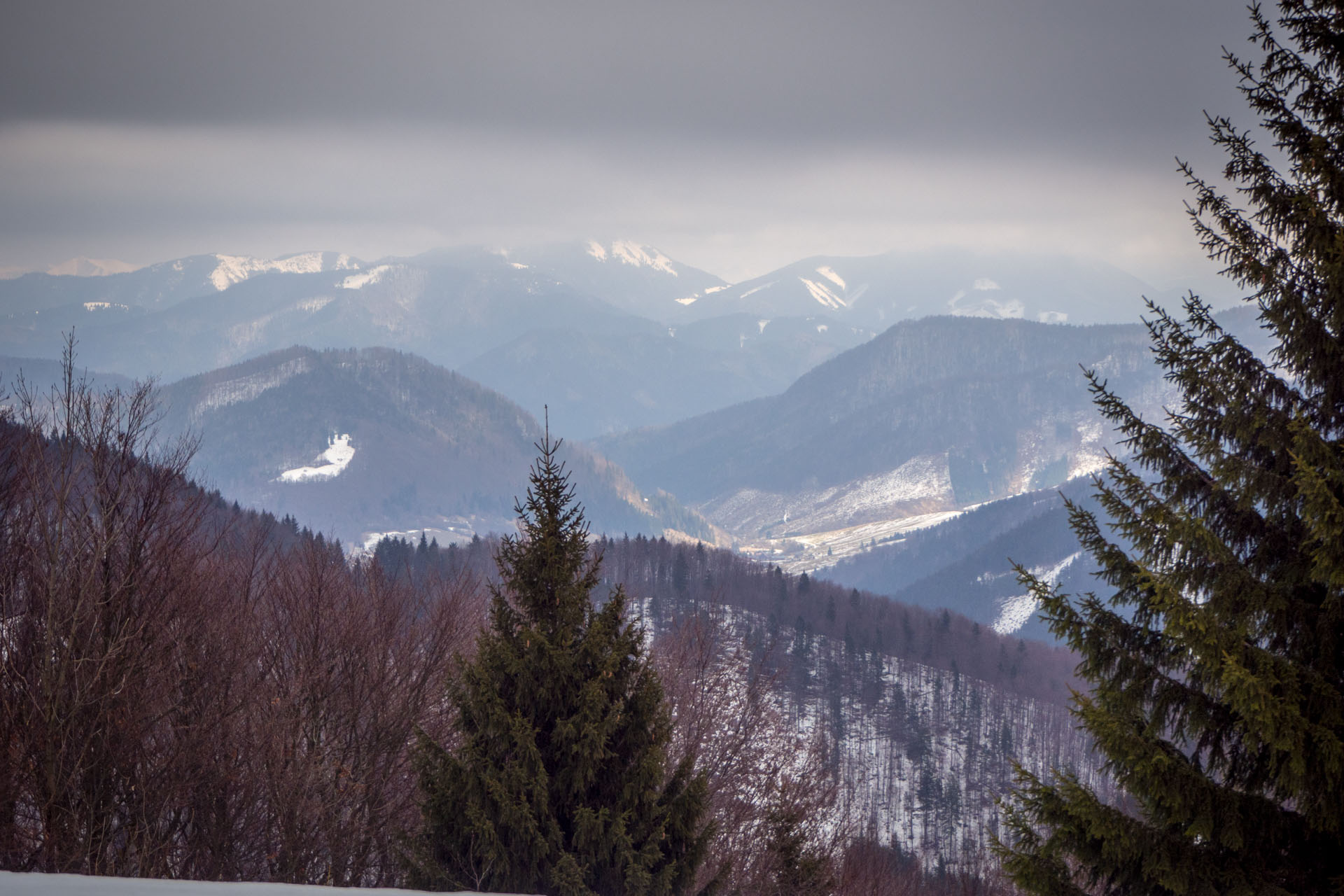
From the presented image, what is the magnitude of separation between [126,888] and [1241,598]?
1024 cm

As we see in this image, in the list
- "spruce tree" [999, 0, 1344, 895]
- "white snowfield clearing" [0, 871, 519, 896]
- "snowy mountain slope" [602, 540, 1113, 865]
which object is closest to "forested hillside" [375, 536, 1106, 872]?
"snowy mountain slope" [602, 540, 1113, 865]

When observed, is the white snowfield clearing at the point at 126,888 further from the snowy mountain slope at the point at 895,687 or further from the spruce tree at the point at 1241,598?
the snowy mountain slope at the point at 895,687

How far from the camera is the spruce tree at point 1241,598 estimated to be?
8.23 metres

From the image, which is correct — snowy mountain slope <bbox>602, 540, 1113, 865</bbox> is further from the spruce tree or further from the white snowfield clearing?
the white snowfield clearing

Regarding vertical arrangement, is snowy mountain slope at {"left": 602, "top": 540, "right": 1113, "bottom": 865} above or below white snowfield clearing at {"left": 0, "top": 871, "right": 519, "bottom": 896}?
below

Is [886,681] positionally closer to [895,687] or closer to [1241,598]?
[895,687]

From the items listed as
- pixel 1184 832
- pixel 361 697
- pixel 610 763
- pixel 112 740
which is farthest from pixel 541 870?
pixel 361 697

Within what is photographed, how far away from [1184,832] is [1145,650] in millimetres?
1933

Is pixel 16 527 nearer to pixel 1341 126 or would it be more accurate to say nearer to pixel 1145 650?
pixel 1145 650

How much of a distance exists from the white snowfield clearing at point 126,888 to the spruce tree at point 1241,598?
7.30 metres

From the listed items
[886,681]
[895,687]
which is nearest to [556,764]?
[895,687]

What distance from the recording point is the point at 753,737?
155 feet

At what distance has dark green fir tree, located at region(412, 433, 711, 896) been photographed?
37.3 feet

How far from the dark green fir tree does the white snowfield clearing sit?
13.3 feet
